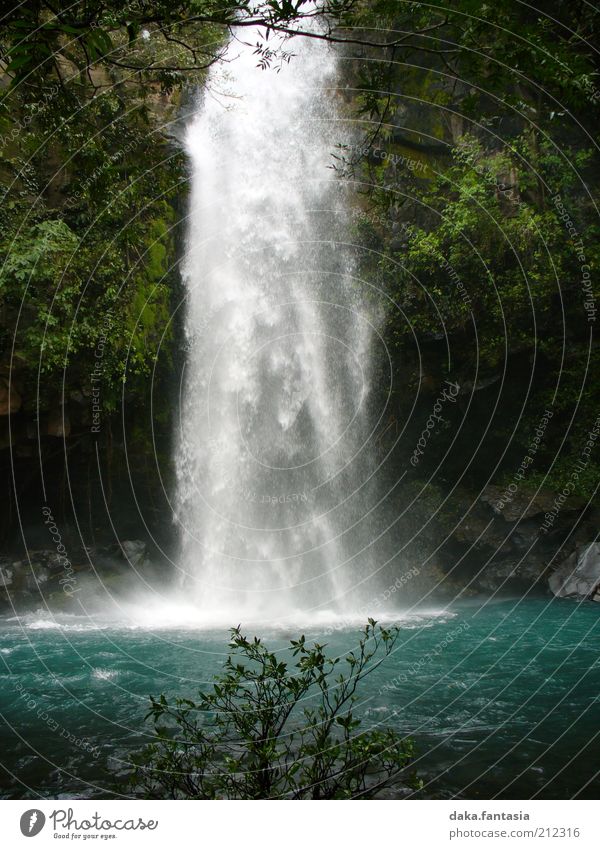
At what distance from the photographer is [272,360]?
16219 millimetres

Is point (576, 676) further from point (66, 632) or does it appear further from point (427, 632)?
point (66, 632)

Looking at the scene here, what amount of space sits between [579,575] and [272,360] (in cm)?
935

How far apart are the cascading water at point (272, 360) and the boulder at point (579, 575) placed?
4807mm

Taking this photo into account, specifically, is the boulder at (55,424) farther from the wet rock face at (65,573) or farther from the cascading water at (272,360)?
the wet rock face at (65,573)

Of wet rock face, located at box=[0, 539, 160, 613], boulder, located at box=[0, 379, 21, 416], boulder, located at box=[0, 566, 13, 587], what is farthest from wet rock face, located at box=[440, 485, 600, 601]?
boulder, located at box=[0, 379, 21, 416]

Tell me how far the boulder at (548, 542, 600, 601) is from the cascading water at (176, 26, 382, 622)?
15.8 feet

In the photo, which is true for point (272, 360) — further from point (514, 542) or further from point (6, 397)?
point (514, 542)

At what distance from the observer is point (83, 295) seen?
1360cm

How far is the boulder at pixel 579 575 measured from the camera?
15000mm

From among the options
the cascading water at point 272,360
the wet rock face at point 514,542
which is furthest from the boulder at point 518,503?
the cascading water at point 272,360

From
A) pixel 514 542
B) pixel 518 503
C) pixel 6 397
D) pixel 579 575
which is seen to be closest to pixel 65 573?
pixel 6 397

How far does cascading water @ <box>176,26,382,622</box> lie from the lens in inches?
628

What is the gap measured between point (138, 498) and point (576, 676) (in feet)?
35.7
